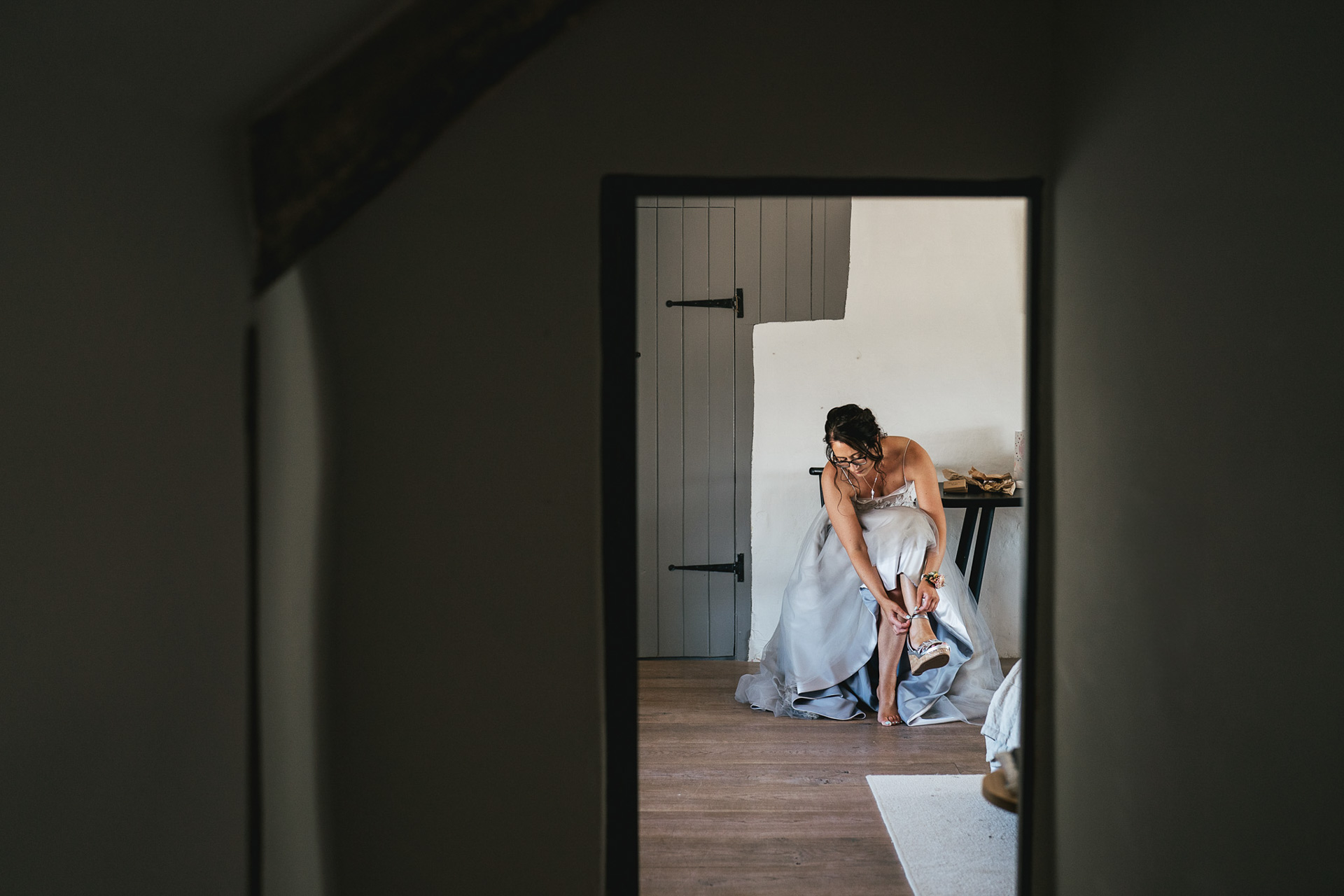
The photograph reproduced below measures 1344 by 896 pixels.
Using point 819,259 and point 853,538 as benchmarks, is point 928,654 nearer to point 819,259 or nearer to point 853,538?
point 853,538

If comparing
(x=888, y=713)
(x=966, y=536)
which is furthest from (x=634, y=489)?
(x=966, y=536)

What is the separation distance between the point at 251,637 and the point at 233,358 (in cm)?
54

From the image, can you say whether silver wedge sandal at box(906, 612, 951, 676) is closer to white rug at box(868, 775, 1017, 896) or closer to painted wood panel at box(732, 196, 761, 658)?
white rug at box(868, 775, 1017, 896)

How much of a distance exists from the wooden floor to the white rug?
0.15ft

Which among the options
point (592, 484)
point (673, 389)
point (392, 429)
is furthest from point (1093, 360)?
point (673, 389)

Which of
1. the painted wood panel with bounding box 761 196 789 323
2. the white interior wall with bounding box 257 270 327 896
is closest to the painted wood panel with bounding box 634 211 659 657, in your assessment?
the painted wood panel with bounding box 761 196 789 323

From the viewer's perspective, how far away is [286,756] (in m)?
1.64

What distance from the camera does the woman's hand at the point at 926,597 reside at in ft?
11.1

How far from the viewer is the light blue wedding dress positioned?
3445 millimetres

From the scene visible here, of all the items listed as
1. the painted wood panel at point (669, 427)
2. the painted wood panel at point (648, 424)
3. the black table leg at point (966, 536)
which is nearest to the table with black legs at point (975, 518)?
the black table leg at point (966, 536)

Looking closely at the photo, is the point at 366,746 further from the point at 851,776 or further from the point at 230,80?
the point at 851,776

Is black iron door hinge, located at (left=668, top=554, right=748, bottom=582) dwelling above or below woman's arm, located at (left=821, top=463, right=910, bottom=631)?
below

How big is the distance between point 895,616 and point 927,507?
0.52 metres

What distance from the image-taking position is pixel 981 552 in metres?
3.88
